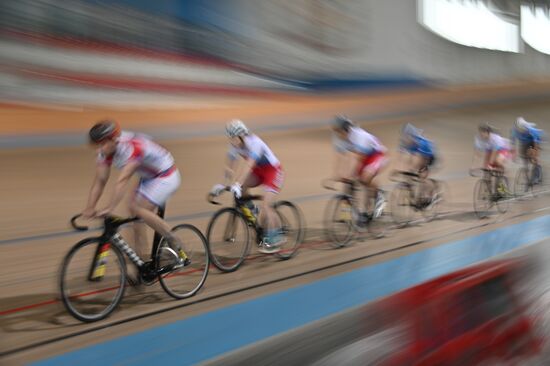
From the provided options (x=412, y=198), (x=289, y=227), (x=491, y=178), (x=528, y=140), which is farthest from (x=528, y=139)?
(x=289, y=227)

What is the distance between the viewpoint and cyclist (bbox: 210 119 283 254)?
4.57 metres

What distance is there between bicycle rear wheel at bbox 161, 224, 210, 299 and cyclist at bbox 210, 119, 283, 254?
2.10 feet

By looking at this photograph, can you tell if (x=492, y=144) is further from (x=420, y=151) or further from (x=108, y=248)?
(x=108, y=248)

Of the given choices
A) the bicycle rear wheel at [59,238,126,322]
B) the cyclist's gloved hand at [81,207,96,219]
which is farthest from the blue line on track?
the cyclist's gloved hand at [81,207,96,219]

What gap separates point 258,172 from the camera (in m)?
4.89

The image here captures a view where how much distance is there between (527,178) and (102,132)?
753 cm

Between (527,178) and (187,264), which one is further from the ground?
(527,178)

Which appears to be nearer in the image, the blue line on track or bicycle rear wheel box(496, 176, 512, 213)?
the blue line on track

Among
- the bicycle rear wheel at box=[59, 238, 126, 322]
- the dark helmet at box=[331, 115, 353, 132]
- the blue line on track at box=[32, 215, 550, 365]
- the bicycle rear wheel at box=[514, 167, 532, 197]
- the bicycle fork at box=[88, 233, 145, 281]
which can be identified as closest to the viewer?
the blue line on track at box=[32, 215, 550, 365]

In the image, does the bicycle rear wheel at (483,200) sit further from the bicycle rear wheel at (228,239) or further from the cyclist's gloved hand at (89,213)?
the cyclist's gloved hand at (89,213)

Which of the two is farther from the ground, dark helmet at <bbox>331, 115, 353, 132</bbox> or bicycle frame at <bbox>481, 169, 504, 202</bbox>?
dark helmet at <bbox>331, 115, 353, 132</bbox>

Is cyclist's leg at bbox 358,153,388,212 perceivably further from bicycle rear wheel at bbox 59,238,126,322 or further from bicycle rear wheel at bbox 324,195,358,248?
bicycle rear wheel at bbox 59,238,126,322

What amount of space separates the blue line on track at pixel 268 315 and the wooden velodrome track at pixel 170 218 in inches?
6.0

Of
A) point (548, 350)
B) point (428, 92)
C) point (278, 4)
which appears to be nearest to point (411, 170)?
point (548, 350)
